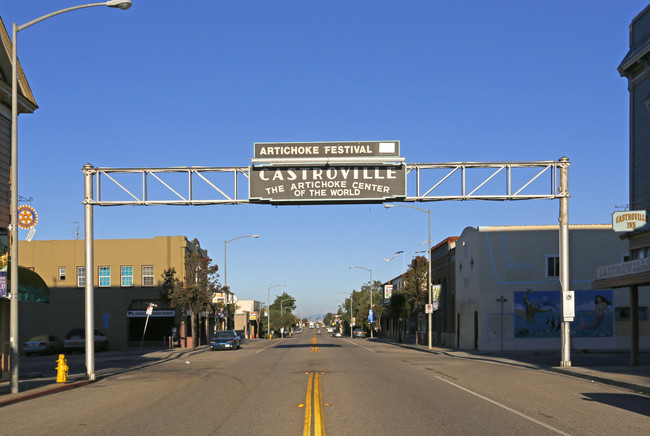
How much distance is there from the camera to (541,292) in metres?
48.1

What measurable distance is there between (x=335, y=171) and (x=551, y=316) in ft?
93.4

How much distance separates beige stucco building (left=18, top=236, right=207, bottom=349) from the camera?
5831 cm

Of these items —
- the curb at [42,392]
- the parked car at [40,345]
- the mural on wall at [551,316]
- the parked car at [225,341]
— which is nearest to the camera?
the curb at [42,392]

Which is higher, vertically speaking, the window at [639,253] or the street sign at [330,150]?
the street sign at [330,150]

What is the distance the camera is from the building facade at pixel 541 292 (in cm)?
4772

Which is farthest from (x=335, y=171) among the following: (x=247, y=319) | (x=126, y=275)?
(x=247, y=319)

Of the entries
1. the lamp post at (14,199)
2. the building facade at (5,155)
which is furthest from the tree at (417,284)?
the lamp post at (14,199)

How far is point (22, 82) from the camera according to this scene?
24.8 metres

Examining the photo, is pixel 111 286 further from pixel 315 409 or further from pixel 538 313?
pixel 315 409

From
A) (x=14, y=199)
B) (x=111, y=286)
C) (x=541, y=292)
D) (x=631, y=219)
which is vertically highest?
(x=14, y=199)

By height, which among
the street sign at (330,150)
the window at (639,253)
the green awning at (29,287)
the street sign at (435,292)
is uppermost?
the street sign at (330,150)

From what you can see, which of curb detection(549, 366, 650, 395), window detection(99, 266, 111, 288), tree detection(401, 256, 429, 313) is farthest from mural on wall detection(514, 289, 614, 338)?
window detection(99, 266, 111, 288)

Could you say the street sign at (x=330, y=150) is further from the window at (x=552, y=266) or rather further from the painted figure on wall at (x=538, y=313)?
the window at (x=552, y=266)

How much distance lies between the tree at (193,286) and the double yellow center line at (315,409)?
113ft
